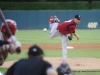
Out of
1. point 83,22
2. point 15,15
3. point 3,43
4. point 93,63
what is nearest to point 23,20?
point 15,15

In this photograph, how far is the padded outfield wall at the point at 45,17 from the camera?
4253 cm

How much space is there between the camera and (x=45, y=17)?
140ft

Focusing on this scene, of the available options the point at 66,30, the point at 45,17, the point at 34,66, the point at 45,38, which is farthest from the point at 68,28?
the point at 45,17

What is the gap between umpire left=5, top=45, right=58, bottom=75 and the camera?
4543mm

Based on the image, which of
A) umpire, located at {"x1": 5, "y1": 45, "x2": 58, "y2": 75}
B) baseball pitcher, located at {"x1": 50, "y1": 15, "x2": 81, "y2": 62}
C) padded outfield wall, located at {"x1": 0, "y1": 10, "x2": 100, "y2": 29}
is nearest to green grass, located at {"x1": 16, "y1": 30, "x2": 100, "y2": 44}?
padded outfield wall, located at {"x1": 0, "y1": 10, "x2": 100, "y2": 29}

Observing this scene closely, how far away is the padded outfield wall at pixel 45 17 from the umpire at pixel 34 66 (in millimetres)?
37806

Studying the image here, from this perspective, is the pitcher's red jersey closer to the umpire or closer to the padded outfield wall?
the umpire

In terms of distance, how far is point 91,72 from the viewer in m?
11.9

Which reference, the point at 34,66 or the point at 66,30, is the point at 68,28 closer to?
the point at 66,30

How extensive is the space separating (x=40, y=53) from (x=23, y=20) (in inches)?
1499

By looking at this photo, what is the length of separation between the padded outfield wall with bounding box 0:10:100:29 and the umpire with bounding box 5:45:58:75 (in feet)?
124

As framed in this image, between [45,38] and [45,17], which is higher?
[45,38]

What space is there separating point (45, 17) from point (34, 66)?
38.2 metres

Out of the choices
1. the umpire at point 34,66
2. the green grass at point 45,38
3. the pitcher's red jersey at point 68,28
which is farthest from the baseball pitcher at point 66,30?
the green grass at point 45,38
